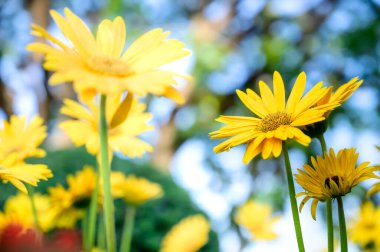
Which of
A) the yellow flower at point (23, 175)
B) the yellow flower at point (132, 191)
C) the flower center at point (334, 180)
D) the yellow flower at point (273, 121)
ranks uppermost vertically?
the yellow flower at point (132, 191)

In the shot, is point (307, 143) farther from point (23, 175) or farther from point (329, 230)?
point (23, 175)

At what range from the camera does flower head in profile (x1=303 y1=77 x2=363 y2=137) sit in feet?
1.53

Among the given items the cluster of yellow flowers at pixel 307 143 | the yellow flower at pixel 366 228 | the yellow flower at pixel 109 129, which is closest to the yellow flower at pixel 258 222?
the yellow flower at pixel 366 228

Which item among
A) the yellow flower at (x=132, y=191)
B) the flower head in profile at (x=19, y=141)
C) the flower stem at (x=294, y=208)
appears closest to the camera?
the flower stem at (x=294, y=208)

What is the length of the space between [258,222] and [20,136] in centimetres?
73

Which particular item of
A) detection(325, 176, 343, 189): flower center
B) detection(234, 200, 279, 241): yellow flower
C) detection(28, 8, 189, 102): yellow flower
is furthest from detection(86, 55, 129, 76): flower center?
detection(234, 200, 279, 241): yellow flower

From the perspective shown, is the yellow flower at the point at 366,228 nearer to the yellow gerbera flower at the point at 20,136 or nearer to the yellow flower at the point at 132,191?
the yellow flower at the point at 132,191

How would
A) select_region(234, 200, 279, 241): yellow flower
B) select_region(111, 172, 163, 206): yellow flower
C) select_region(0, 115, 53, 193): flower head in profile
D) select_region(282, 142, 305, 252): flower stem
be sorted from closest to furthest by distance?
select_region(282, 142, 305, 252): flower stem
select_region(0, 115, 53, 193): flower head in profile
select_region(111, 172, 163, 206): yellow flower
select_region(234, 200, 279, 241): yellow flower

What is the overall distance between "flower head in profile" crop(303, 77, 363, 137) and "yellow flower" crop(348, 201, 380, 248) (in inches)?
22.4

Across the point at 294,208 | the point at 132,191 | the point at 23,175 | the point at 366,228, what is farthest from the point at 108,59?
the point at 366,228

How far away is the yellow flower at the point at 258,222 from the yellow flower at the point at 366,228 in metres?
0.18

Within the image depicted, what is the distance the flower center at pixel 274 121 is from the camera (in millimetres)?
504

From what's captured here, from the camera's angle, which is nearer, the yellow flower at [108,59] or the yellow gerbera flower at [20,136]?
the yellow flower at [108,59]

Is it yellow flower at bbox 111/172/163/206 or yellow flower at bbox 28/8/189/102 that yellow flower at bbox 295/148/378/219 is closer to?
yellow flower at bbox 28/8/189/102
